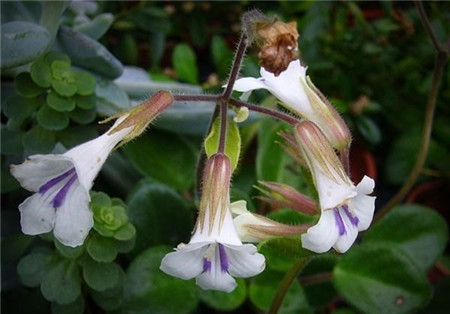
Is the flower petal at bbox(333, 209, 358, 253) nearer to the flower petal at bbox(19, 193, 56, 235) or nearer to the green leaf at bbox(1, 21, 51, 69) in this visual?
the flower petal at bbox(19, 193, 56, 235)

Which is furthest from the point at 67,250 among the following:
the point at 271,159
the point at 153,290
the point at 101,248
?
the point at 271,159

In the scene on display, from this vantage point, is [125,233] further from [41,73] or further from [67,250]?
[41,73]

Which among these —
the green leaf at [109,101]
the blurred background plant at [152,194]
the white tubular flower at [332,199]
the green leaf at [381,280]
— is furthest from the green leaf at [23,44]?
the green leaf at [381,280]

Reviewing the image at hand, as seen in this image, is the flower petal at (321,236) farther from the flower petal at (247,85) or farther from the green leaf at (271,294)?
the green leaf at (271,294)

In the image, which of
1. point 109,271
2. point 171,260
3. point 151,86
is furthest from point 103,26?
point 171,260

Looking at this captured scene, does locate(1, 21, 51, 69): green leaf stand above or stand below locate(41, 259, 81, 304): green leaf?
above

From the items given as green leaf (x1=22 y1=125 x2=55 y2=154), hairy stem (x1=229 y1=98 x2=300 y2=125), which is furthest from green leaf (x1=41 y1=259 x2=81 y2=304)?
A: hairy stem (x1=229 y1=98 x2=300 y2=125)
